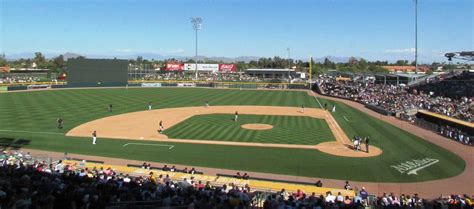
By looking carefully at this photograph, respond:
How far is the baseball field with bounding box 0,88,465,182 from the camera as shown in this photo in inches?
882

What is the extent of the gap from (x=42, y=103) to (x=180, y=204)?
156 ft

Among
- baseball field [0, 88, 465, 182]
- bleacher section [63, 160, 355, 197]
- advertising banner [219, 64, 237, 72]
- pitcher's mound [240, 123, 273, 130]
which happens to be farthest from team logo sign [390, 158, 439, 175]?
advertising banner [219, 64, 237, 72]

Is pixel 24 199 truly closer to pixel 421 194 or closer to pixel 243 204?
pixel 243 204

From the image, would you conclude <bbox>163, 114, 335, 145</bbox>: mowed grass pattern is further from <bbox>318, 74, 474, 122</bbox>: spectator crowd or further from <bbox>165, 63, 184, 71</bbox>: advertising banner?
<bbox>165, 63, 184, 71</bbox>: advertising banner

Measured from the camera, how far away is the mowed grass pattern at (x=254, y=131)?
29688mm

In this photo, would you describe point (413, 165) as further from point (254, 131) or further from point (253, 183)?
point (254, 131)

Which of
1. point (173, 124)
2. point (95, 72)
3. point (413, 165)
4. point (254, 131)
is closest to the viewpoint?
point (413, 165)

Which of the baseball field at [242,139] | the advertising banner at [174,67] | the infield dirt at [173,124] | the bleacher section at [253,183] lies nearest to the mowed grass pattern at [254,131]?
the baseball field at [242,139]

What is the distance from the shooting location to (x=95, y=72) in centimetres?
8150

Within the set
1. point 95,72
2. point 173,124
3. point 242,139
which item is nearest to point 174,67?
point 95,72

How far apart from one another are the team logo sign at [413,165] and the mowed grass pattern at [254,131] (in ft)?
22.4

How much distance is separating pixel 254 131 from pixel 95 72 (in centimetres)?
5841

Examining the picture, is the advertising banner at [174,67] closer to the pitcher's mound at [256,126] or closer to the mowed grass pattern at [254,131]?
the mowed grass pattern at [254,131]

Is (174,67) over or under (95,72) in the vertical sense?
over
